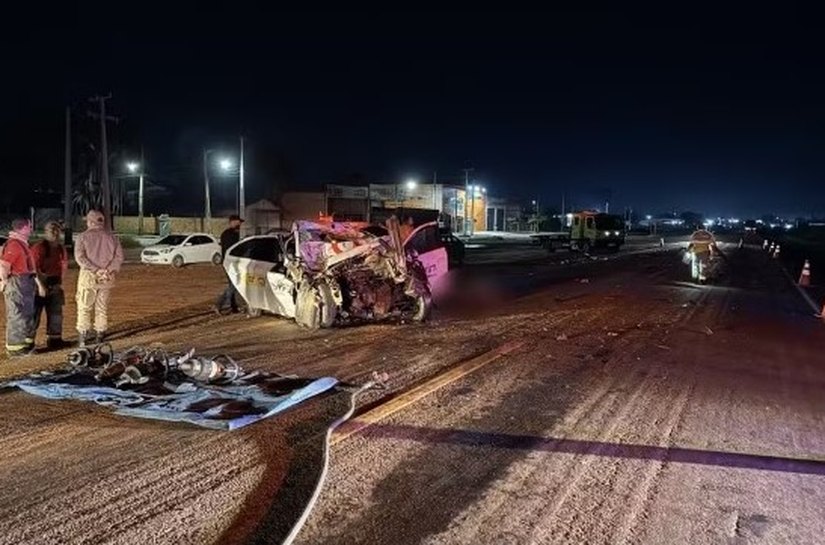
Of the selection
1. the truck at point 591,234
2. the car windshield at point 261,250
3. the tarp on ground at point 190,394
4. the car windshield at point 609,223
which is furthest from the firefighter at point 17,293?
the car windshield at point 609,223

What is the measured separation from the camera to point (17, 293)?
379 inches

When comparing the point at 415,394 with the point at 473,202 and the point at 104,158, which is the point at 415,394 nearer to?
the point at 104,158

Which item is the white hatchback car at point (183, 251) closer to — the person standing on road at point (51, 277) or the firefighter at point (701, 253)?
the firefighter at point (701, 253)

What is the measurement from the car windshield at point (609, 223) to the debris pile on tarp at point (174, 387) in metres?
39.1

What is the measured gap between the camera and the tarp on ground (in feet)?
21.9

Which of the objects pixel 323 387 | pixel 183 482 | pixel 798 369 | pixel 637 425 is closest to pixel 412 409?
pixel 323 387

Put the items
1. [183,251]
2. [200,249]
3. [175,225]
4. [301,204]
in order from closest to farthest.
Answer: [183,251]
[200,249]
[175,225]
[301,204]

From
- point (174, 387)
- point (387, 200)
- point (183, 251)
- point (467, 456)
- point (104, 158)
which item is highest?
point (104, 158)

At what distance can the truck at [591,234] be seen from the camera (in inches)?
1770

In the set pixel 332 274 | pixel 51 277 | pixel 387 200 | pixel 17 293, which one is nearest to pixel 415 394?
pixel 332 274

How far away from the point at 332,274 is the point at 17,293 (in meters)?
4.62

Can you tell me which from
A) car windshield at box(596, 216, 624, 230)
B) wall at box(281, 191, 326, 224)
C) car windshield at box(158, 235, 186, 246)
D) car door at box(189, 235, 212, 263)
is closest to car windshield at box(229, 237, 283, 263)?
car door at box(189, 235, 212, 263)

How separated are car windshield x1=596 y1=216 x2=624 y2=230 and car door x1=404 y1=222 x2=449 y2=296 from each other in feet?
104

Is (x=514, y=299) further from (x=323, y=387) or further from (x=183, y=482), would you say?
(x=183, y=482)
